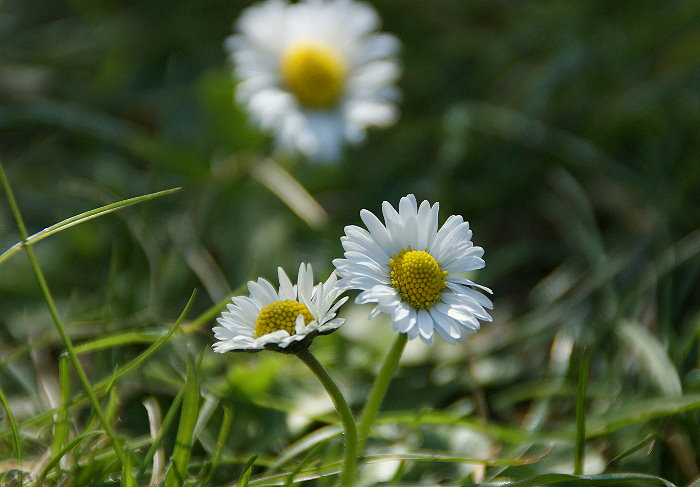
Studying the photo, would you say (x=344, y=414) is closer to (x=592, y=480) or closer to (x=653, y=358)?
(x=592, y=480)

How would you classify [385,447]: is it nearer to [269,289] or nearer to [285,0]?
[269,289]

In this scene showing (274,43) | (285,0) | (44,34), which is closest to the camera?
(274,43)

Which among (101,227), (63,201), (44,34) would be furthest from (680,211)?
(44,34)

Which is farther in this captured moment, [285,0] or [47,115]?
[285,0]

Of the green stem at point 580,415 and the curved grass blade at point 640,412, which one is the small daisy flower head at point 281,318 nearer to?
the green stem at point 580,415

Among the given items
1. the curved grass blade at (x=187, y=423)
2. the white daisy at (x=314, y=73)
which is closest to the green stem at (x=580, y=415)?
the curved grass blade at (x=187, y=423)
